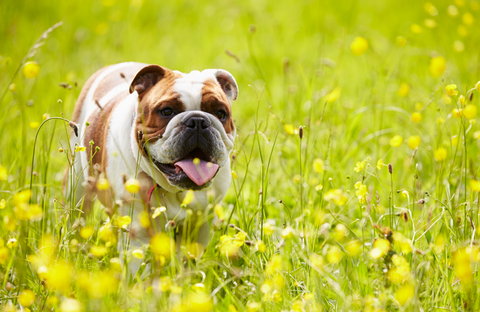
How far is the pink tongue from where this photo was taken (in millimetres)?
2199

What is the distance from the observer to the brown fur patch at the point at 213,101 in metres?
2.37

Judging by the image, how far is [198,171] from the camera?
88.0 inches

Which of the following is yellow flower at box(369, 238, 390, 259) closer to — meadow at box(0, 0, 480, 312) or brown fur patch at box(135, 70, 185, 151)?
meadow at box(0, 0, 480, 312)

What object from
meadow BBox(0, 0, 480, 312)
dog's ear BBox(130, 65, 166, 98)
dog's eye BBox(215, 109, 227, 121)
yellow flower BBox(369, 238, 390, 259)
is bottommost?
meadow BBox(0, 0, 480, 312)

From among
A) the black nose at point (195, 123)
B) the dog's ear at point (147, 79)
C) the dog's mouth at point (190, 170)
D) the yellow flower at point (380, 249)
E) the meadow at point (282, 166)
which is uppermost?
the dog's ear at point (147, 79)

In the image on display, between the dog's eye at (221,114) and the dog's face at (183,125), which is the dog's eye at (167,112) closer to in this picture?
the dog's face at (183,125)

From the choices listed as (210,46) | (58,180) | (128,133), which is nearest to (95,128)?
(128,133)

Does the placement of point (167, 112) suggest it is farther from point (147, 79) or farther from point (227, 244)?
point (227, 244)

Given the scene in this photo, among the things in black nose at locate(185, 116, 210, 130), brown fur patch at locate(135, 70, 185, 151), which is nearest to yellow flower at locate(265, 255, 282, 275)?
black nose at locate(185, 116, 210, 130)

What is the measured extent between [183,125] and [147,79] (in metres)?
0.48

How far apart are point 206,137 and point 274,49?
449 cm

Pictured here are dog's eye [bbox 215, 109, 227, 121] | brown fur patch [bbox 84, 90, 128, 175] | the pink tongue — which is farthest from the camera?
brown fur patch [bbox 84, 90, 128, 175]

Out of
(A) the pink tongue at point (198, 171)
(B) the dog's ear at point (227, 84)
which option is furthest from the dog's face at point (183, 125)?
(B) the dog's ear at point (227, 84)

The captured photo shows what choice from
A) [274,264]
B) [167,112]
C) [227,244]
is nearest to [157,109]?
[167,112]
